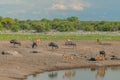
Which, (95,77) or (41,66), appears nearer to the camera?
(95,77)

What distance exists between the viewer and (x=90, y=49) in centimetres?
5884

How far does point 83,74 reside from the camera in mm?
41094

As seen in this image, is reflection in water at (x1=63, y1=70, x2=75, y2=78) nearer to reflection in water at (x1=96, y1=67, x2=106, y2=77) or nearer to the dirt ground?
the dirt ground

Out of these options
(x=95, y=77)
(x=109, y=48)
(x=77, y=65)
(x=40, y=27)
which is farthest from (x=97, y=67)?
(x=40, y=27)

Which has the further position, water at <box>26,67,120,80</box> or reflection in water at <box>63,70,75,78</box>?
reflection in water at <box>63,70,75,78</box>

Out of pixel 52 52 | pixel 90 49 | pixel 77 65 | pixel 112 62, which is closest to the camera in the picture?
pixel 77 65

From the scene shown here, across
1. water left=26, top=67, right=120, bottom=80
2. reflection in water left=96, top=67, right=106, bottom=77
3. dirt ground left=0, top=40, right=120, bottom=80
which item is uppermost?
dirt ground left=0, top=40, right=120, bottom=80

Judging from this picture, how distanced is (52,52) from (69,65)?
8.32m

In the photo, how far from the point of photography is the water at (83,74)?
3841 centimetres

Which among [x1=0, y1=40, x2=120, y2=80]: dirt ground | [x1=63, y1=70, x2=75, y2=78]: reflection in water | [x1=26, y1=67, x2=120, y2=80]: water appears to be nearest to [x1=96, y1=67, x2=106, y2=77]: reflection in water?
[x1=26, y1=67, x2=120, y2=80]: water

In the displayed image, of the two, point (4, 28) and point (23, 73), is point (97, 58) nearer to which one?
point (23, 73)

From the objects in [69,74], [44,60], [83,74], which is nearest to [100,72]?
[83,74]

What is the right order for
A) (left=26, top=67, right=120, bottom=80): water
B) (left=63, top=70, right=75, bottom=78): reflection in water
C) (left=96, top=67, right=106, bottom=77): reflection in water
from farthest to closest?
(left=96, top=67, right=106, bottom=77): reflection in water
(left=63, top=70, right=75, bottom=78): reflection in water
(left=26, top=67, right=120, bottom=80): water

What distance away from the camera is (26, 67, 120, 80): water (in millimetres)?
38406
